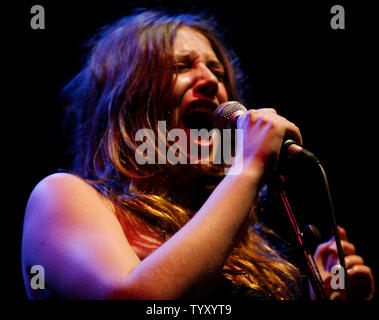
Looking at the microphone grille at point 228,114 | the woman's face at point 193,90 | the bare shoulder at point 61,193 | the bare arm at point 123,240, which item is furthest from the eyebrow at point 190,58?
the bare shoulder at point 61,193

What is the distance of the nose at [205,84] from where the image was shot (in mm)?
1265

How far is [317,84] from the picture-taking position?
183 centimetres

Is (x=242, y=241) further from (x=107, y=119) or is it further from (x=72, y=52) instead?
(x=72, y=52)

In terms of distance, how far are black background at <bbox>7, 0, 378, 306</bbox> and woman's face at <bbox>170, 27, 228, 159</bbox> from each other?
46cm

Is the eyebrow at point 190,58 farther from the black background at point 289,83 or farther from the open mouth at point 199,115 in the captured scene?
the black background at point 289,83

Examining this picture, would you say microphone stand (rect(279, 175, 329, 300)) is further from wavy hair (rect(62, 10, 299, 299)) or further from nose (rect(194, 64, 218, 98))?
nose (rect(194, 64, 218, 98))

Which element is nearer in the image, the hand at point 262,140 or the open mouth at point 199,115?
the hand at point 262,140

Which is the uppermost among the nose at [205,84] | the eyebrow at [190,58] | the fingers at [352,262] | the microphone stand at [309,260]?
the eyebrow at [190,58]

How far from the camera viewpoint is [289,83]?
1857 mm
